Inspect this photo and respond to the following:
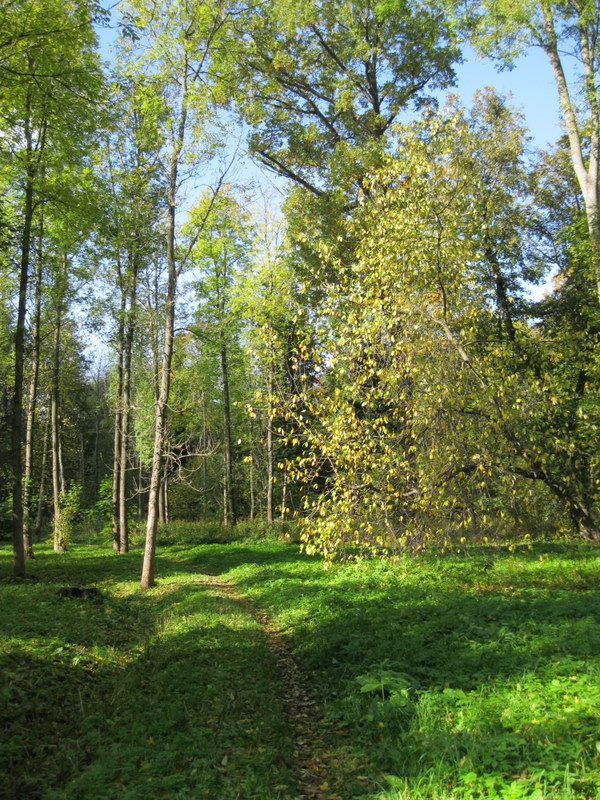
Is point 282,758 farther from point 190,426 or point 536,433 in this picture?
point 190,426

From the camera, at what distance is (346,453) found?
7477mm

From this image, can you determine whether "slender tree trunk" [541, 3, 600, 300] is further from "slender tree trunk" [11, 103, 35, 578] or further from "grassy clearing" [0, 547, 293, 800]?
"slender tree trunk" [11, 103, 35, 578]

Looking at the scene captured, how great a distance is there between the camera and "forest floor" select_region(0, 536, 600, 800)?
4.00 metres

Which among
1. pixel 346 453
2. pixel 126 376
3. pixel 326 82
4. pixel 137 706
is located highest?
pixel 326 82

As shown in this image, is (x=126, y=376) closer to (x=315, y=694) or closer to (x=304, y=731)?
(x=315, y=694)

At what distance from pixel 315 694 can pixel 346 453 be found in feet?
9.96

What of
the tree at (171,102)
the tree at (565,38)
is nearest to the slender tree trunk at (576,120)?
the tree at (565,38)

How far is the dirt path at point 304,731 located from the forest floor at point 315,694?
0.02 meters

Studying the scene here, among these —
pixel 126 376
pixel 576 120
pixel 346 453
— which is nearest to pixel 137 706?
pixel 346 453

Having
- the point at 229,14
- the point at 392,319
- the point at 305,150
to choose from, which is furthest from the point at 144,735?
the point at 305,150

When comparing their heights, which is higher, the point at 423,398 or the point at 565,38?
the point at 565,38

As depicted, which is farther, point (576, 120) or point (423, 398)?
point (576, 120)

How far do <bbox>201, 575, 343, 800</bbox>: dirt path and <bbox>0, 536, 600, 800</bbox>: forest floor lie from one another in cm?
2

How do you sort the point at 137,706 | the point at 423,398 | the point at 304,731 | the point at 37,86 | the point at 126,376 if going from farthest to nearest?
the point at 126,376, the point at 37,86, the point at 423,398, the point at 137,706, the point at 304,731
